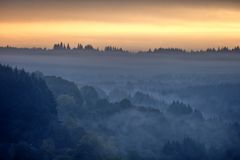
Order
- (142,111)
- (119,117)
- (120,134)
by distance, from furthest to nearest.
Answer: (142,111), (119,117), (120,134)

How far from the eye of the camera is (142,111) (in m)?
170

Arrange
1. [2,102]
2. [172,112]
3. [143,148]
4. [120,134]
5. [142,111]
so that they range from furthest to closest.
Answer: [172,112], [142,111], [120,134], [143,148], [2,102]

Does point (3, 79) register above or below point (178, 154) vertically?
above

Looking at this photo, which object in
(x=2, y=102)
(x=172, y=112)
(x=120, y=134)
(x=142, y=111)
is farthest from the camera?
(x=172, y=112)

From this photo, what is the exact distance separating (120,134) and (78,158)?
1489 inches

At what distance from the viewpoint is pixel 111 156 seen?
372ft

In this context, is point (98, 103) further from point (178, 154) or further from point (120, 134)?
point (178, 154)

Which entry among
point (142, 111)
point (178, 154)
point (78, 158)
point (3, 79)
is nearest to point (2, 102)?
point (3, 79)

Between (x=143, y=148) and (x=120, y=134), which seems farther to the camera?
(x=120, y=134)

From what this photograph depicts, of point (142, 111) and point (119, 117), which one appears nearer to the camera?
point (119, 117)

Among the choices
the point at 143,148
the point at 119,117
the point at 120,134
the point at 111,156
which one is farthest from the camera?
the point at 119,117

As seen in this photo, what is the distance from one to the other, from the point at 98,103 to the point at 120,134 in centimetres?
1930

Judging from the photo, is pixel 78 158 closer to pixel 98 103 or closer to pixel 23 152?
pixel 23 152

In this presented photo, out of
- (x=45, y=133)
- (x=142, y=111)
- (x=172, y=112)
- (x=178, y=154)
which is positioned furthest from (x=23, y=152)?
(x=172, y=112)
